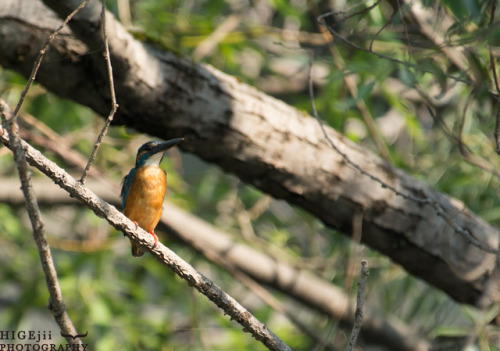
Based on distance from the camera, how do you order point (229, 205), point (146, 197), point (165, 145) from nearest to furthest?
point (165, 145) < point (146, 197) < point (229, 205)

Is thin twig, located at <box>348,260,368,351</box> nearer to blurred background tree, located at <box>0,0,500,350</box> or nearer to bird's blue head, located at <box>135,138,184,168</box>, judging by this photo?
bird's blue head, located at <box>135,138,184,168</box>

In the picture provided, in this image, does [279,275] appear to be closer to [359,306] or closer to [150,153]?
[150,153]

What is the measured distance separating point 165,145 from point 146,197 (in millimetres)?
348

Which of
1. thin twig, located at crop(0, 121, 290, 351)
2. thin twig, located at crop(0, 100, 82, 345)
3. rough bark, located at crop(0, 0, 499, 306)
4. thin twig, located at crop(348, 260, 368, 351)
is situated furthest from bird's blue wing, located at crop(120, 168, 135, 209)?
thin twig, located at crop(348, 260, 368, 351)

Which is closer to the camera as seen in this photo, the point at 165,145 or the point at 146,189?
the point at 165,145

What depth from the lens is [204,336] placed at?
459cm

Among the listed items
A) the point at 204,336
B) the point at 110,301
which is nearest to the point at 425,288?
the point at 204,336

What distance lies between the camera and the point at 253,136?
2.90 metres

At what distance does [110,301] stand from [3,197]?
1197mm

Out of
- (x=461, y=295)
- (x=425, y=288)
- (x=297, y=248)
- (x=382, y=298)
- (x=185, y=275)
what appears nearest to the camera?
(x=185, y=275)

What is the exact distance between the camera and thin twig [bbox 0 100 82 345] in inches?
55.0

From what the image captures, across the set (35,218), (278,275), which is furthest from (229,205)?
(35,218)

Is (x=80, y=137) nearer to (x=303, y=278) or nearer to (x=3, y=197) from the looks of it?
(x=3, y=197)

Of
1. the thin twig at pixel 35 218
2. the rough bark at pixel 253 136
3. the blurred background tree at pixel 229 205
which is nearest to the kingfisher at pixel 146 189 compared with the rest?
the rough bark at pixel 253 136
